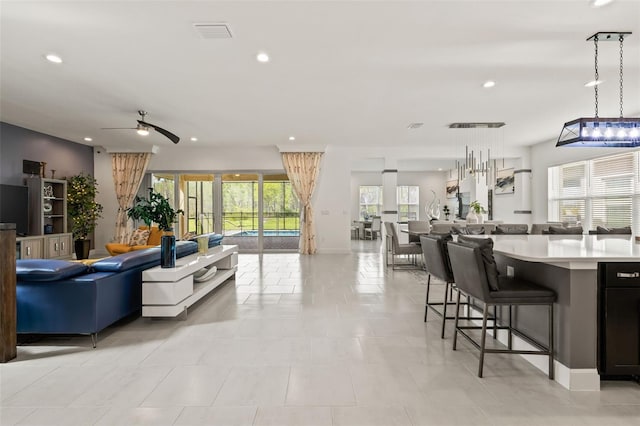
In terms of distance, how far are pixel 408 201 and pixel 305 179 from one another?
21.4 ft

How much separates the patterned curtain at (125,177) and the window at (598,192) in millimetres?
10389

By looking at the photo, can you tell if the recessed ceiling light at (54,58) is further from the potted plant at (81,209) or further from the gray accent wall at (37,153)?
the potted plant at (81,209)

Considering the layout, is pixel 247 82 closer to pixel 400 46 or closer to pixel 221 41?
pixel 221 41

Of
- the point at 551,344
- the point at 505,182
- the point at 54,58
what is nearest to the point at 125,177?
the point at 54,58

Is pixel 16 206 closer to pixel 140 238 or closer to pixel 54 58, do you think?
pixel 140 238

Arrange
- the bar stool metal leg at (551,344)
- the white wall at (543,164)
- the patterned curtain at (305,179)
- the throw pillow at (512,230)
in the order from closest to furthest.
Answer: the bar stool metal leg at (551,344)
the throw pillow at (512,230)
the white wall at (543,164)
the patterned curtain at (305,179)

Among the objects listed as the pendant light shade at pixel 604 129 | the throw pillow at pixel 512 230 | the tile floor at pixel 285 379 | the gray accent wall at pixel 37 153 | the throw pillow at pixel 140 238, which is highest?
the gray accent wall at pixel 37 153

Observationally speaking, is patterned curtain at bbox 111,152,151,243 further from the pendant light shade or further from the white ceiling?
the pendant light shade

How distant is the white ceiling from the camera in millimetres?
2793

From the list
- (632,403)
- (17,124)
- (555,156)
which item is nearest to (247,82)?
(632,403)

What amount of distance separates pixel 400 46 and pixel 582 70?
7.81 ft

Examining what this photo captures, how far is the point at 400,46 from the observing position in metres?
3.38

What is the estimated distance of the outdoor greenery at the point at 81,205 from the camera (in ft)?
25.2

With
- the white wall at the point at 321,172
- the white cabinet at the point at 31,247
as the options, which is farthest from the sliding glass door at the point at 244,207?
the white cabinet at the point at 31,247
